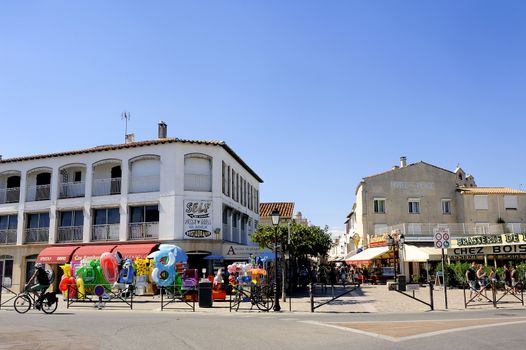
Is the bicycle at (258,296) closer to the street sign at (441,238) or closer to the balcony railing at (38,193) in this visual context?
the street sign at (441,238)

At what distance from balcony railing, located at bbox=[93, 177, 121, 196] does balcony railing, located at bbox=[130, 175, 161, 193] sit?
3.87 ft

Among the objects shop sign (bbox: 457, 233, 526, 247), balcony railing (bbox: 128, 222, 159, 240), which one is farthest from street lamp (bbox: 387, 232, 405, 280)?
balcony railing (bbox: 128, 222, 159, 240)

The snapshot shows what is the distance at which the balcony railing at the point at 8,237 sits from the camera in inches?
1272

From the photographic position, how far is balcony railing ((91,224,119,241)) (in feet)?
97.9

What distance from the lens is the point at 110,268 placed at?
24781mm

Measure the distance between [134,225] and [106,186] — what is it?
355 centimetres

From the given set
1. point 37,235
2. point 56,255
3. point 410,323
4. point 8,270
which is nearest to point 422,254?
point 410,323

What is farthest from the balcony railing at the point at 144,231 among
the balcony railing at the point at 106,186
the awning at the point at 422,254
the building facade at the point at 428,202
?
the building facade at the point at 428,202

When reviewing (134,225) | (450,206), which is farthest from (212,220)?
(450,206)

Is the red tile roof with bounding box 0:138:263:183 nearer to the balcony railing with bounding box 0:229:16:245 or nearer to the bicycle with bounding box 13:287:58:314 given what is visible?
the balcony railing with bounding box 0:229:16:245

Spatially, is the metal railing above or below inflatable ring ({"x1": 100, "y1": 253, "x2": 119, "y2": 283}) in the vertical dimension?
above

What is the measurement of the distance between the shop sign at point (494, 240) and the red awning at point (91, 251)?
22.2 metres

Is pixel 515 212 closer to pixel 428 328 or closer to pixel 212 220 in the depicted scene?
pixel 212 220

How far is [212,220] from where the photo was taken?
28.8 m
